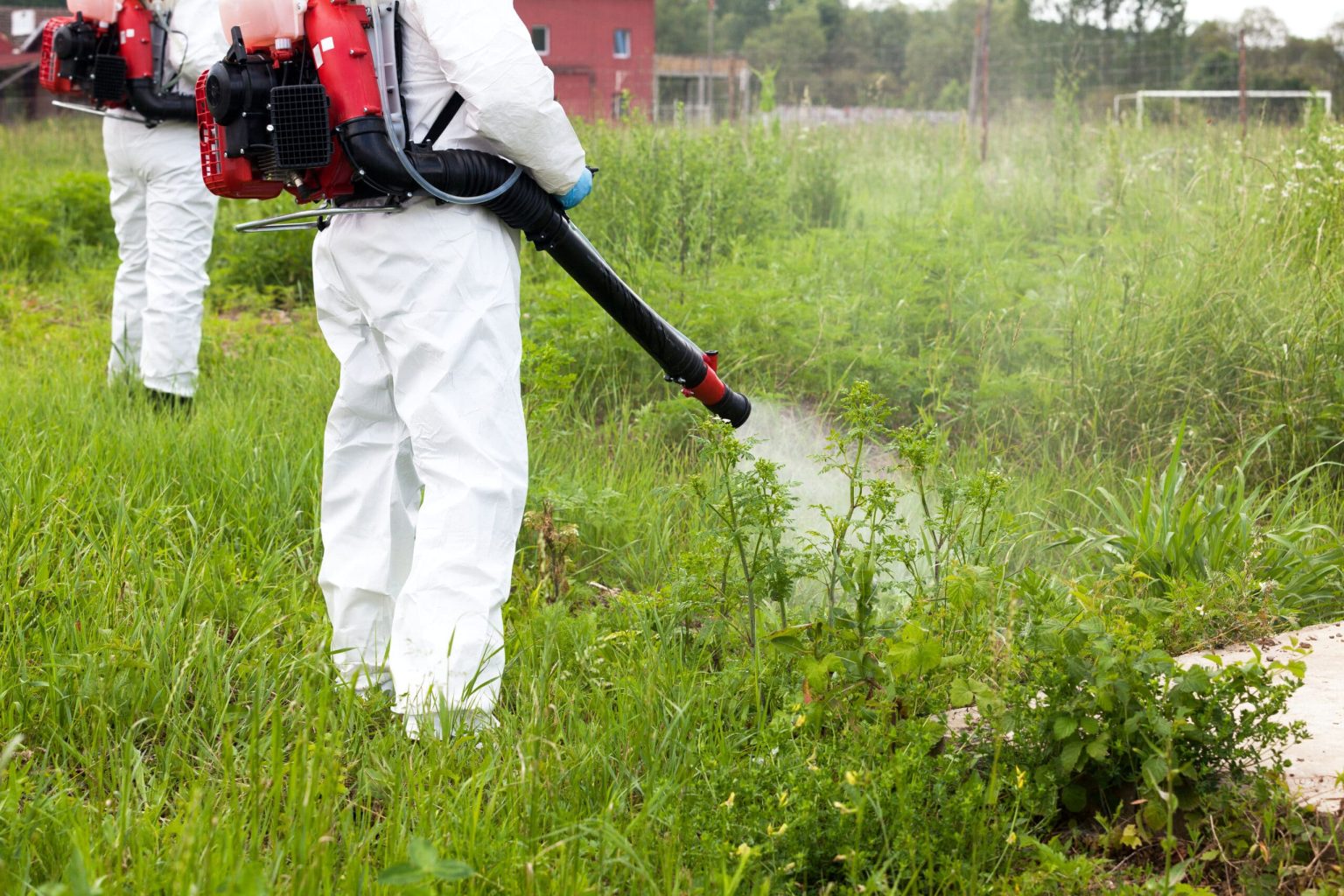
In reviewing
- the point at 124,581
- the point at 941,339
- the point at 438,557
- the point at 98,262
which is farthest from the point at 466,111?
the point at 98,262

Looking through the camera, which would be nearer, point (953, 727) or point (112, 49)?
point (953, 727)

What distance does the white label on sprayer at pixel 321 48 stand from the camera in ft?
8.27

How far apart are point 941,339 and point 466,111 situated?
2992 mm

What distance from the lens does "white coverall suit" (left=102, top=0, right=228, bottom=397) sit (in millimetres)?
5020

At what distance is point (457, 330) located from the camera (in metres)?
2.55

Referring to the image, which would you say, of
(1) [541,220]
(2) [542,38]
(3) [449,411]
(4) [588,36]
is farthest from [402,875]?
(2) [542,38]

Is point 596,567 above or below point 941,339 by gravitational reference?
below

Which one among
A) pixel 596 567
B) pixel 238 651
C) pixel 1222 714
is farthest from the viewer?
pixel 596 567

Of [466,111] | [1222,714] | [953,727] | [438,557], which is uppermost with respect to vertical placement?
[466,111]

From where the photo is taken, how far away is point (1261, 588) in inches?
122

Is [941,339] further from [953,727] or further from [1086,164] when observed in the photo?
[1086,164]

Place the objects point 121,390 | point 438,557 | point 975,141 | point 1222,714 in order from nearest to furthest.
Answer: point 1222,714, point 438,557, point 121,390, point 975,141

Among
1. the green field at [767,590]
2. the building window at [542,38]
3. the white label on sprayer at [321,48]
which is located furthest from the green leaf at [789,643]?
the building window at [542,38]

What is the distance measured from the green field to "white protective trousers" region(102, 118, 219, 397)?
0.77 feet
